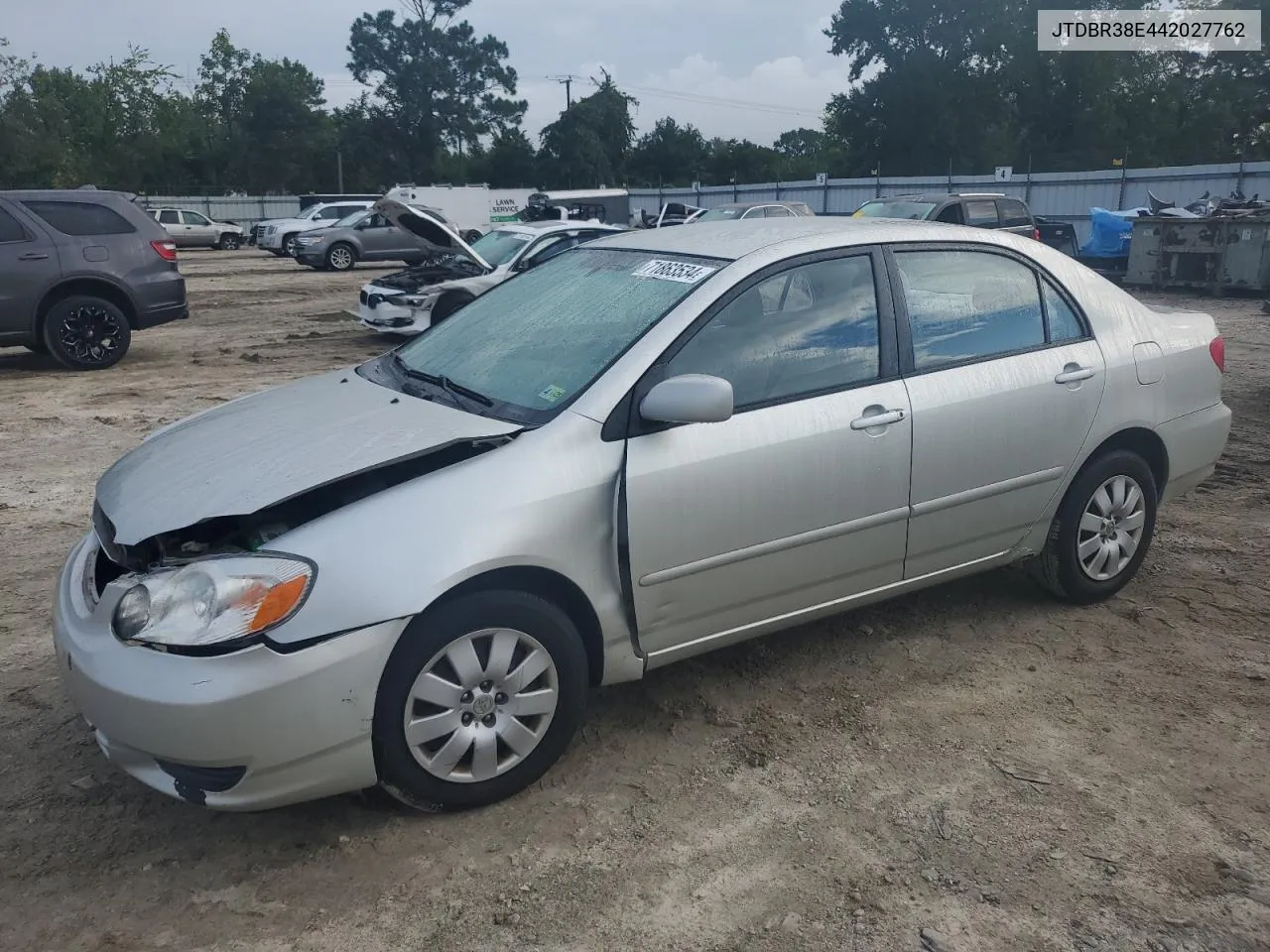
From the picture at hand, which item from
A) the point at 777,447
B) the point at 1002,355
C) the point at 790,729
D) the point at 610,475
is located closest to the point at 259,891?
the point at 610,475

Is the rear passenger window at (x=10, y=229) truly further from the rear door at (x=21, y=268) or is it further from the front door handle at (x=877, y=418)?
the front door handle at (x=877, y=418)

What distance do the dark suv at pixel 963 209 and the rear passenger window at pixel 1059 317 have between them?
507 inches

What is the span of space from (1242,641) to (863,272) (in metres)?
2.18

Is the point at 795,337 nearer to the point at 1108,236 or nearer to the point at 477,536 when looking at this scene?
the point at 477,536

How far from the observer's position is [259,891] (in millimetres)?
2691

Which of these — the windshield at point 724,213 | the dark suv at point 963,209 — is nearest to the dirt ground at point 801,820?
the dark suv at point 963,209

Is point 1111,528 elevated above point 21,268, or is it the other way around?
point 21,268

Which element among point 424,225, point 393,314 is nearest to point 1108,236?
point 393,314

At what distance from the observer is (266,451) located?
314 cm

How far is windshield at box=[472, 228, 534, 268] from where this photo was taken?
487 inches

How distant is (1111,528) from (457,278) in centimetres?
915

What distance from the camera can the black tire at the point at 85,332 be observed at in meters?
10.2

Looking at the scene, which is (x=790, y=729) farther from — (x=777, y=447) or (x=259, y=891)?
(x=259, y=891)

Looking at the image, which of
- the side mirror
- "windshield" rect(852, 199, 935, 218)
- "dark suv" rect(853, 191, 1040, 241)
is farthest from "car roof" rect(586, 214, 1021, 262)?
"windshield" rect(852, 199, 935, 218)
